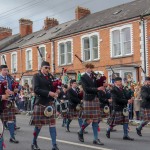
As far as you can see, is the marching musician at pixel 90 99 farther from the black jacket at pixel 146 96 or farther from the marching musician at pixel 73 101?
the marching musician at pixel 73 101

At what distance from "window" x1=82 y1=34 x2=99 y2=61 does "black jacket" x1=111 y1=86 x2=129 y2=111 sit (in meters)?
15.6

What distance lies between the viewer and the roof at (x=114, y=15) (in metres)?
22.5

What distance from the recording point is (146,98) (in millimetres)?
10055

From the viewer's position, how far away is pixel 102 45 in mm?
24281

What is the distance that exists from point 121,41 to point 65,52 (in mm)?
6009

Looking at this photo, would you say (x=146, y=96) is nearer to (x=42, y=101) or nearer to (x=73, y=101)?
(x=73, y=101)

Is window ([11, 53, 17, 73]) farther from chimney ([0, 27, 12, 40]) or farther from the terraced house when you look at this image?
chimney ([0, 27, 12, 40])

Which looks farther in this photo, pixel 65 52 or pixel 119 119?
pixel 65 52

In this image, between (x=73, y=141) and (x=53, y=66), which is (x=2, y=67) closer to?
(x=73, y=141)

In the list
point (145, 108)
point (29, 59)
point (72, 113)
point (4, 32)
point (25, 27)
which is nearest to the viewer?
point (145, 108)

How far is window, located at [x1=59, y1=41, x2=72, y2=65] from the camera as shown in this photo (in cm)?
2736

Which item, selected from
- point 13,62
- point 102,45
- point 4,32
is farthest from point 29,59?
point 4,32

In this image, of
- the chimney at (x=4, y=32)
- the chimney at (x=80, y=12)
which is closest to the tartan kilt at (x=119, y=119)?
the chimney at (x=80, y=12)

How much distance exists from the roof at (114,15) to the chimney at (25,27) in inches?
418
